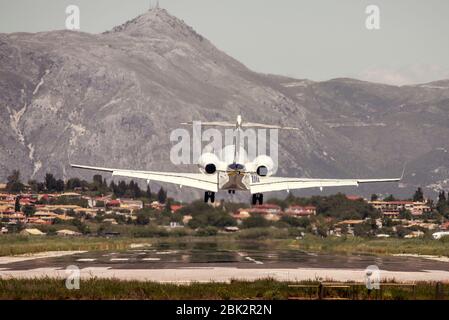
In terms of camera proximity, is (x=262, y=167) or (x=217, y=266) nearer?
(x=217, y=266)

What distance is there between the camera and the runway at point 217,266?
8938 centimetres

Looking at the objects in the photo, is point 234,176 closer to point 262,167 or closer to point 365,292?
point 262,167

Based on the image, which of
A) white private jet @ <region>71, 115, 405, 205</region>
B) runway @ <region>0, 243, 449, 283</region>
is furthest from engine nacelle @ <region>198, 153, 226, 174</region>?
runway @ <region>0, 243, 449, 283</region>

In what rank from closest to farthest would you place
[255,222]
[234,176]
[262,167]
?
[234,176], [262,167], [255,222]

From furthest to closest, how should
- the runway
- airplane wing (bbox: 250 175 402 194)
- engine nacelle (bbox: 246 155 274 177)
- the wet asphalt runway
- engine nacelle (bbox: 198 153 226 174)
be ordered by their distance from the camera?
1. airplane wing (bbox: 250 175 402 194)
2. engine nacelle (bbox: 198 153 226 174)
3. engine nacelle (bbox: 246 155 274 177)
4. the wet asphalt runway
5. the runway

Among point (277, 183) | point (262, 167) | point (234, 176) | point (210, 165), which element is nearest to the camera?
point (234, 176)

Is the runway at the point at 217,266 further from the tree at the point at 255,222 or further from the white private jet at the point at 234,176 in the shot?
the tree at the point at 255,222

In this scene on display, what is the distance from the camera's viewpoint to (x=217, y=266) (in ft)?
332

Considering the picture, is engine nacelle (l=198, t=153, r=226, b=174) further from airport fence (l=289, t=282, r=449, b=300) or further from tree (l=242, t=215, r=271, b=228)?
tree (l=242, t=215, r=271, b=228)

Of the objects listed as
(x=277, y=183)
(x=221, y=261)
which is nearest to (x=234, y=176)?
(x=277, y=183)

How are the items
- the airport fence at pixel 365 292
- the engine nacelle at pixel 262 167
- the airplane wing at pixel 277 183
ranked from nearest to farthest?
1. the airport fence at pixel 365 292
2. the engine nacelle at pixel 262 167
3. the airplane wing at pixel 277 183

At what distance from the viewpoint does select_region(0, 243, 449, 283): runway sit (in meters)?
89.4

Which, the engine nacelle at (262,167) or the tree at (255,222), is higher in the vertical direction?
the engine nacelle at (262,167)

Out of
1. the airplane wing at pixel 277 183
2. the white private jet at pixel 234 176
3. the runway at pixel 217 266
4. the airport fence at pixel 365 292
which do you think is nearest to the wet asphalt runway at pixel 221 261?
the runway at pixel 217 266
